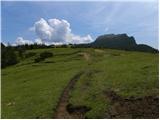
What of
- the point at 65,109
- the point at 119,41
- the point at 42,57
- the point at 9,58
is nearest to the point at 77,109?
the point at 65,109

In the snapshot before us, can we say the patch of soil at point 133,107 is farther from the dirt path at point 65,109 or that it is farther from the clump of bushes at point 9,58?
the clump of bushes at point 9,58

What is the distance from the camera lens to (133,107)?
598 inches

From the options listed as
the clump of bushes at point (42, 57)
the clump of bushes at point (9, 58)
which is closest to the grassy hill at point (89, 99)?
the clump of bushes at point (42, 57)

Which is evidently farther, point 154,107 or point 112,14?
point 154,107

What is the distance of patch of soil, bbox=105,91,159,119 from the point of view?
14.0 meters

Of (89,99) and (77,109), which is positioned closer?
(77,109)

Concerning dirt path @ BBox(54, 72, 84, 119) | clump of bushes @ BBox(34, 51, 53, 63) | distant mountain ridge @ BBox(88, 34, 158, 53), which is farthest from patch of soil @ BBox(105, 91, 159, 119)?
clump of bushes @ BBox(34, 51, 53, 63)

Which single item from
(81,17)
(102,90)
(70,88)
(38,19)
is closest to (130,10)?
(81,17)

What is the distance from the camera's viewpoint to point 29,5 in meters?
13.6

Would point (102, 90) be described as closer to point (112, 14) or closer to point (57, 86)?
point (57, 86)

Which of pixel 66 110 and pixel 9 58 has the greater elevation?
pixel 9 58

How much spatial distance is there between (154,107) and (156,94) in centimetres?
182

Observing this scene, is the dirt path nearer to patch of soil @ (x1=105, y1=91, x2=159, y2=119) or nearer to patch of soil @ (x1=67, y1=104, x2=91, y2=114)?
patch of soil @ (x1=67, y1=104, x2=91, y2=114)

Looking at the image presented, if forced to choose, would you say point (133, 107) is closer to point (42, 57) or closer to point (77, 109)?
point (77, 109)
